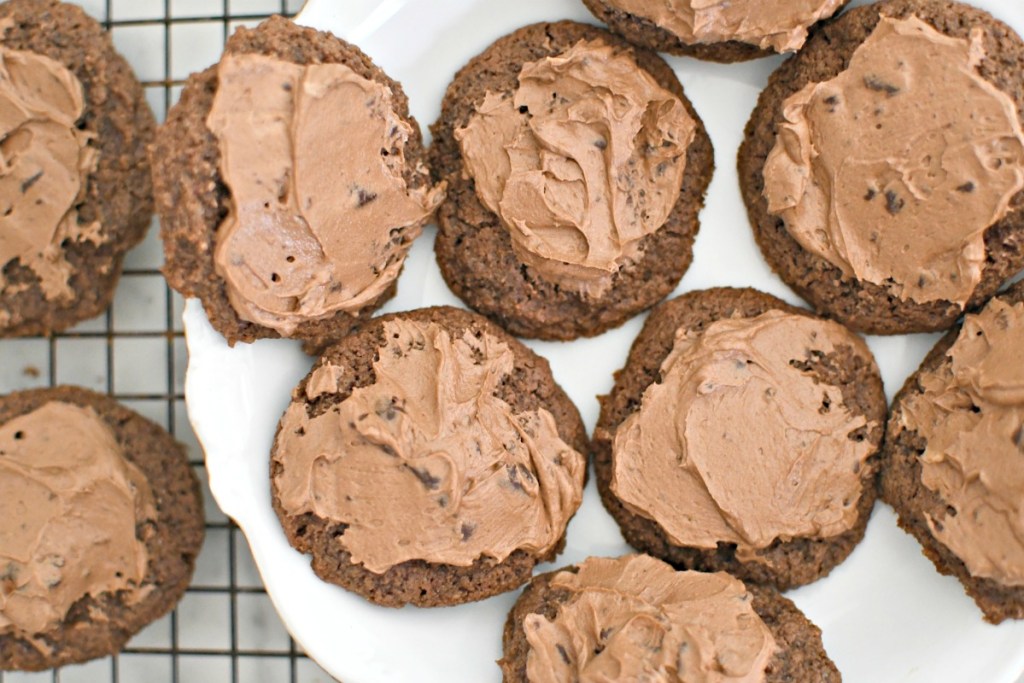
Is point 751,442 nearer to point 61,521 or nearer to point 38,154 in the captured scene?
point 61,521

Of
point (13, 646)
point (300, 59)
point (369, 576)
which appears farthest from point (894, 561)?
point (13, 646)

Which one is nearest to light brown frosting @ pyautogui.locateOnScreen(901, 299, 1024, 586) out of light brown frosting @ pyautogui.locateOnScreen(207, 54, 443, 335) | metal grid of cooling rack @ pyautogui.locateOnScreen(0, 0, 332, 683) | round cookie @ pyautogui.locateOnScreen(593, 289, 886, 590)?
round cookie @ pyautogui.locateOnScreen(593, 289, 886, 590)

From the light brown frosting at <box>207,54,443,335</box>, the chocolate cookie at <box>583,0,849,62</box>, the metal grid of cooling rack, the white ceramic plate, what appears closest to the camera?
the light brown frosting at <box>207,54,443,335</box>

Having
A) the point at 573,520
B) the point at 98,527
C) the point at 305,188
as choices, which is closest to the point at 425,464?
the point at 573,520

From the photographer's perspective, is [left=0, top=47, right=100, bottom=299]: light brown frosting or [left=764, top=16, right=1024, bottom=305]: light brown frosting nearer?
[left=764, top=16, right=1024, bottom=305]: light brown frosting

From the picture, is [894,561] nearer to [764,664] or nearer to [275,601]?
[764,664]

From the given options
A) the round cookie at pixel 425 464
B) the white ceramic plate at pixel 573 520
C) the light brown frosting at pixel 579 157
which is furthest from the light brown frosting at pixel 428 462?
the light brown frosting at pixel 579 157

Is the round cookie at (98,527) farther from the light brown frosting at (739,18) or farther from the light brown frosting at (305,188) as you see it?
the light brown frosting at (739,18)

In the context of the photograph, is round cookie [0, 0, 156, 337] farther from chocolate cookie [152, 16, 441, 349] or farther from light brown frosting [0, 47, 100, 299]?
chocolate cookie [152, 16, 441, 349]
